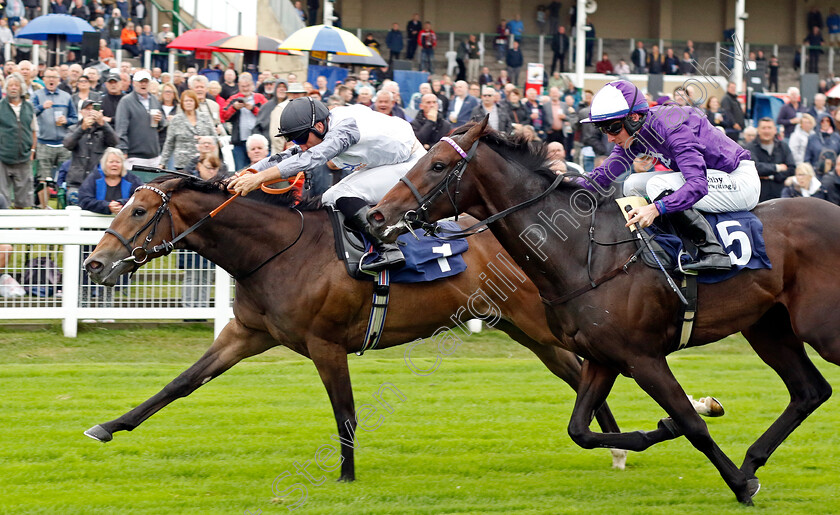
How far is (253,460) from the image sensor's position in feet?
20.5

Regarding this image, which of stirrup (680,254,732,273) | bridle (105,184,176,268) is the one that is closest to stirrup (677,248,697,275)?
stirrup (680,254,732,273)

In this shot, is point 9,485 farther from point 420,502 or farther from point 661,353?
point 661,353

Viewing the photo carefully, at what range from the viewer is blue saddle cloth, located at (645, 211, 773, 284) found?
5.37 m

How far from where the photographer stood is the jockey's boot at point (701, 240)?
530cm

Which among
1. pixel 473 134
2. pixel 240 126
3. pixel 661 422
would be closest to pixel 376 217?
pixel 473 134

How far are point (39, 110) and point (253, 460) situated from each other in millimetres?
7044

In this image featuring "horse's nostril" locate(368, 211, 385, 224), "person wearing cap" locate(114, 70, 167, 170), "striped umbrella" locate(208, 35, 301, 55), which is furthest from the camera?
"striped umbrella" locate(208, 35, 301, 55)

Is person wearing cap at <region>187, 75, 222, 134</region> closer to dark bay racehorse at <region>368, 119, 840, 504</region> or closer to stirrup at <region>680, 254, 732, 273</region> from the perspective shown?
dark bay racehorse at <region>368, 119, 840, 504</region>

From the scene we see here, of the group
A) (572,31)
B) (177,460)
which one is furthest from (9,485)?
(572,31)

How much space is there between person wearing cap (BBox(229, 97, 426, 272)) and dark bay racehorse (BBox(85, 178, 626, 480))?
0.21 metres

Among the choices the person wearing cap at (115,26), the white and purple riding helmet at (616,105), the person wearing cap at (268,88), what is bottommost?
the white and purple riding helmet at (616,105)

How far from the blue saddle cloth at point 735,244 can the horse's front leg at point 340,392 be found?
1842 mm

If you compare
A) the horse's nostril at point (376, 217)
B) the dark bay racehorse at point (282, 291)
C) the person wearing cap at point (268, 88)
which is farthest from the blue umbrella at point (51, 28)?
the horse's nostril at point (376, 217)

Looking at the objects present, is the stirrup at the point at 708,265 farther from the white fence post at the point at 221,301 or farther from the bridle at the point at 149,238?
the white fence post at the point at 221,301
